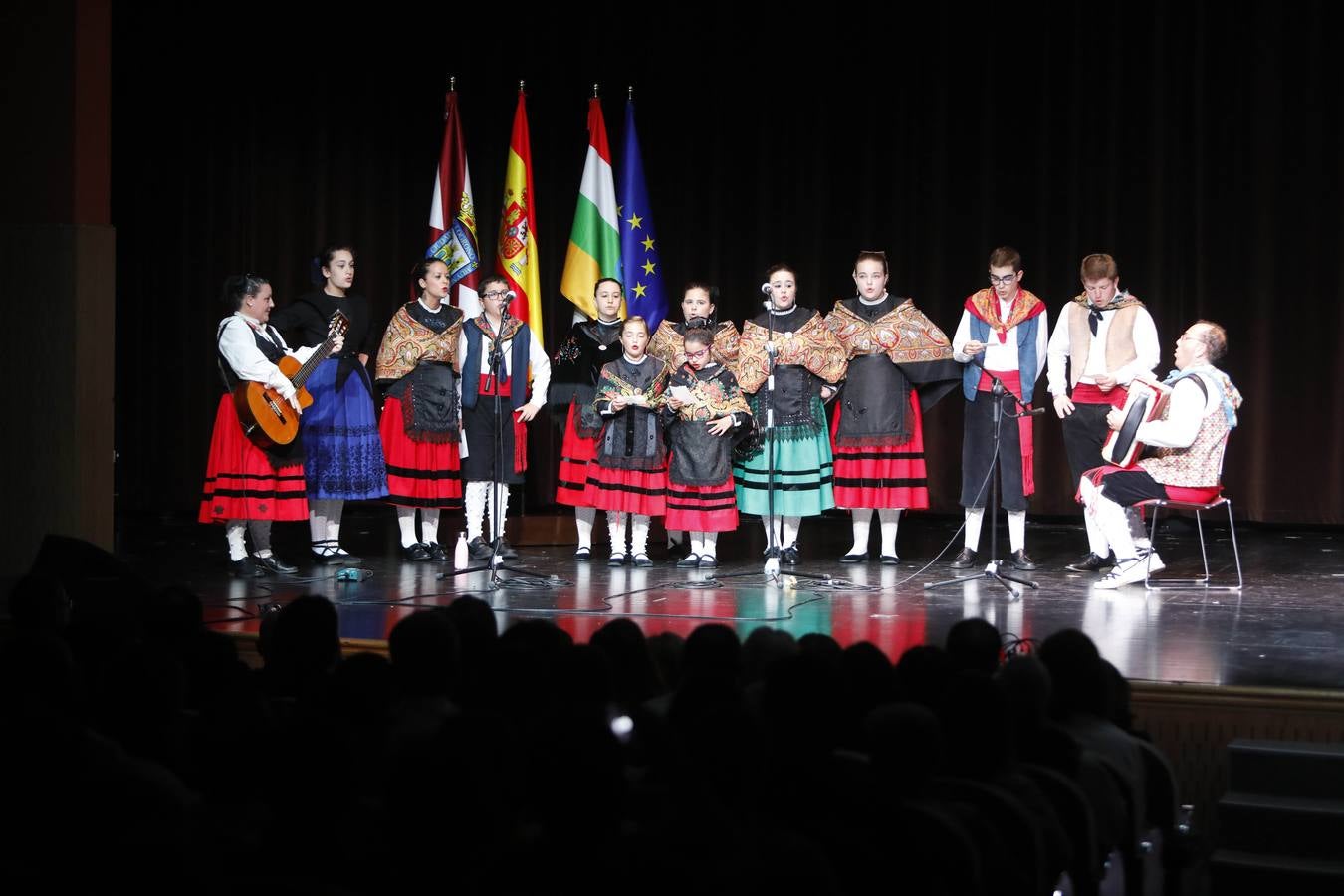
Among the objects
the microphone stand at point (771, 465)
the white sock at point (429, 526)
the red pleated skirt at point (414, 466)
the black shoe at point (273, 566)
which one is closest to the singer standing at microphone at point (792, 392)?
the microphone stand at point (771, 465)

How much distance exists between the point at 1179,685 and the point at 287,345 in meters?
4.94

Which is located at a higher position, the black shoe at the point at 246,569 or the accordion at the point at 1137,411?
the accordion at the point at 1137,411

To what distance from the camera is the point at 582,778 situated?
84.5 inches

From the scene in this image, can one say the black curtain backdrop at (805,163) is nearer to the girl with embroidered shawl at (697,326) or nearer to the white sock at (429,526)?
A: the girl with embroidered shawl at (697,326)

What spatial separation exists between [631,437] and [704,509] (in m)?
0.52

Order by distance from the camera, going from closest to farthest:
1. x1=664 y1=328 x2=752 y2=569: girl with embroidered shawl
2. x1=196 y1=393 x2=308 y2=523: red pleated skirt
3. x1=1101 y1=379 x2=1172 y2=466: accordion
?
x1=1101 y1=379 x2=1172 y2=466: accordion, x1=196 y1=393 x2=308 y2=523: red pleated skirt, x1=664 y1=328 x2=752 y2=569: girl with embroidered shawl

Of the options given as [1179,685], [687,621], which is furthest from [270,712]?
[687,621]

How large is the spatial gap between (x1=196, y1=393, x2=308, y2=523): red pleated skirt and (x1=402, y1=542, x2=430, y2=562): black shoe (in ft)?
2.64

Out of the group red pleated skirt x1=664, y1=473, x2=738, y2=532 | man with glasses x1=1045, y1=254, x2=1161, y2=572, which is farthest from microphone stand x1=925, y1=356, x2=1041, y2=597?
red pleated skirt x1=664, y1=473, x2=738, y2=532

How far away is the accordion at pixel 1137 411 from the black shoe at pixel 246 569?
3975mm

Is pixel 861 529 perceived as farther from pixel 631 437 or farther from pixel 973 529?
pixel 631 437

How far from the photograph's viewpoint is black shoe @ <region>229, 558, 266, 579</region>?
708cm

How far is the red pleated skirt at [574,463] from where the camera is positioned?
7906 millimetres

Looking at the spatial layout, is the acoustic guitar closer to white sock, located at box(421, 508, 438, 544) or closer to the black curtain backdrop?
white sock, located at box(421, 508, 438, 544)
